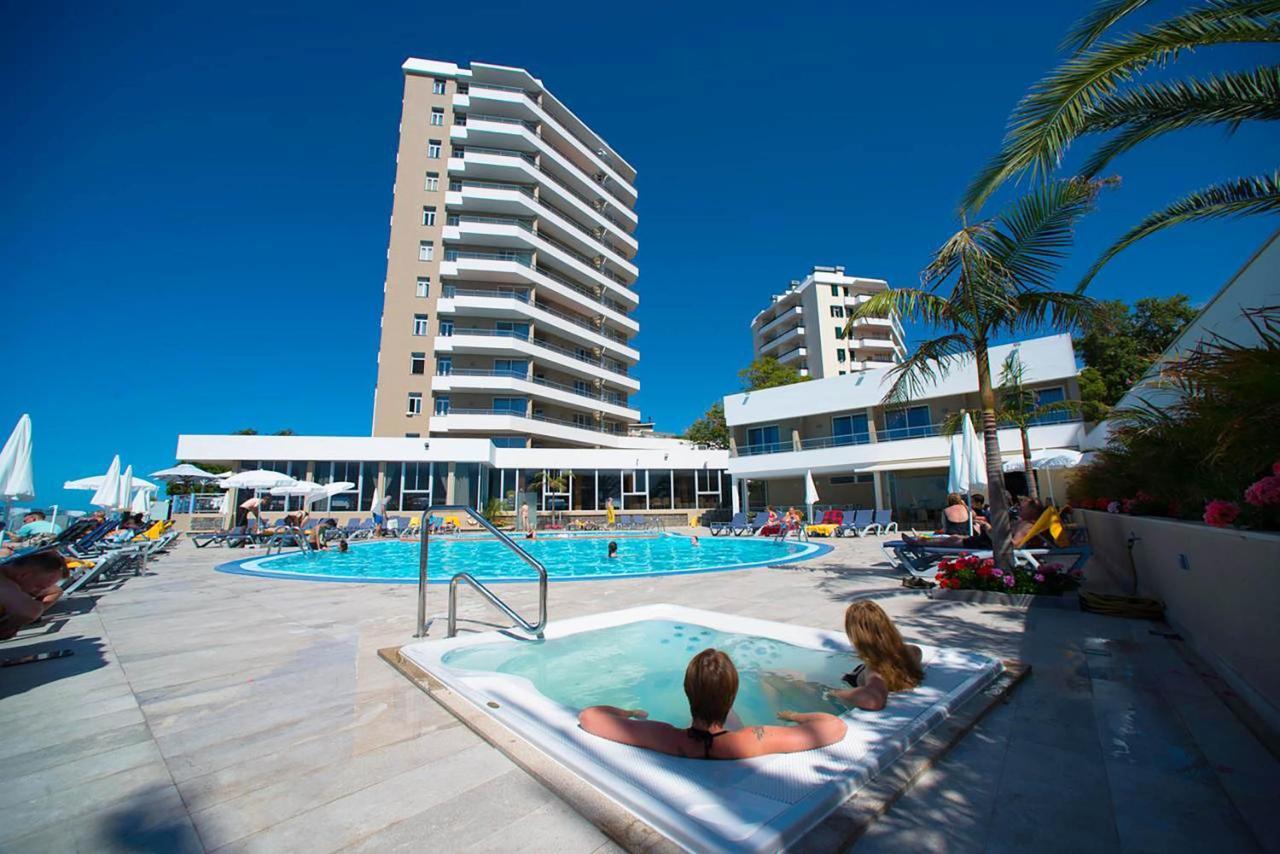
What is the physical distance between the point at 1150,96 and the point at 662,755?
22.4 feet

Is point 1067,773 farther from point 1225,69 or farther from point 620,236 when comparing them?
point 620,236

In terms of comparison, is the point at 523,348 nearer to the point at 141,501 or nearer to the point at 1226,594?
the point at 141,501

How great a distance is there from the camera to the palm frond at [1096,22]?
4.16m

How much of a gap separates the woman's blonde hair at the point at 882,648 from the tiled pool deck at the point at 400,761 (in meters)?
0.44

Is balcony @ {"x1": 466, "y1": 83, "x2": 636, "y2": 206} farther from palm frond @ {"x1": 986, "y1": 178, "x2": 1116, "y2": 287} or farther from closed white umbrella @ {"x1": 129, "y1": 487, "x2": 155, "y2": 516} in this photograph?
palm frond @ {"x1": 986, "y1": 178, "x2": 1116, "y2": 287}

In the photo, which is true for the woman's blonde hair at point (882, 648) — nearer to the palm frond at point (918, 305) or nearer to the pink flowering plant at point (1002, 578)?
the pink flowering plant at point (1002, 578)

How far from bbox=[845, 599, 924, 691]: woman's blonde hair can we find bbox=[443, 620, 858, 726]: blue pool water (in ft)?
2.66

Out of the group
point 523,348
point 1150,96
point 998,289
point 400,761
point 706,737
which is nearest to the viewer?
point 706,737

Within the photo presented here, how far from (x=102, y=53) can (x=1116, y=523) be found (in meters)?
24.6

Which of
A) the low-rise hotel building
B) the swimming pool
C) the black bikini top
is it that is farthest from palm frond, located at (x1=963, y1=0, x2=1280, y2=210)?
the low-rise hotel building

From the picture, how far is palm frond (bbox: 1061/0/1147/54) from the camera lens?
4160 millimetres

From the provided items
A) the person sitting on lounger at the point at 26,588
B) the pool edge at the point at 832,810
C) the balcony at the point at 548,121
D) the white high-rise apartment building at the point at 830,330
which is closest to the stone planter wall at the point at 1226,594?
the pool edge at the point at 832,810

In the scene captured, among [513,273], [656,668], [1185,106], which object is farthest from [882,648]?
[513,273]

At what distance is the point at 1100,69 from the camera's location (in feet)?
14.0
